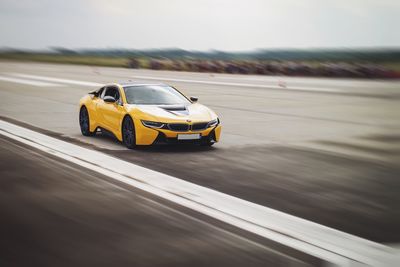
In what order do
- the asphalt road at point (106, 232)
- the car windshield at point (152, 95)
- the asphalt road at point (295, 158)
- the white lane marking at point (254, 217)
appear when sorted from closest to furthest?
the asphalt road at point (106, 232), the white lane marking at point (254, 217), the asphalt road at point (295, 158), the car windshield at point (152, 95)

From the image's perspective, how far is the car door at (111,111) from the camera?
39.8 ft

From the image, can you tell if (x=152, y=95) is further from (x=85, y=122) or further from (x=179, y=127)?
(x=85, y=122)

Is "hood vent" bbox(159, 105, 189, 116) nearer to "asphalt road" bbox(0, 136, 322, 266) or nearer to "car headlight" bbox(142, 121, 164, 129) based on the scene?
"car headlight" bbox(142, 121, 164, 129)

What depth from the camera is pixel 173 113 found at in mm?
11570

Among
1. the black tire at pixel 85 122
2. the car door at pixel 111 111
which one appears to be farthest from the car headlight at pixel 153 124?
the black tire at pixel 85 122

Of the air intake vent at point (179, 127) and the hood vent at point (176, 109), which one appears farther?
the hood vent at point (176, 109)

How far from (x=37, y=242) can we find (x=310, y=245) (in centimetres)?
256

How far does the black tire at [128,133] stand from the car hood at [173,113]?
27cm

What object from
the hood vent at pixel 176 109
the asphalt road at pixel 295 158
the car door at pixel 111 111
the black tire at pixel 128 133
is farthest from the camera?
the car door at pixel 111 111

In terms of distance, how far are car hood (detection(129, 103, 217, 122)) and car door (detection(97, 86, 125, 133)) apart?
0.44m

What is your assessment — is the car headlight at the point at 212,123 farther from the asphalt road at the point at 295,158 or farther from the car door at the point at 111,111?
the car door at the point at 111,111

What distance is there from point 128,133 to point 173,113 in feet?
3.25

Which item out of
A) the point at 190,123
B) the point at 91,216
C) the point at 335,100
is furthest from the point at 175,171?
the point at 335,100

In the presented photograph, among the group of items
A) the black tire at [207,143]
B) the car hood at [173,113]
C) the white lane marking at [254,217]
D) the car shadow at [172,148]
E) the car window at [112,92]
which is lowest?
the car shadow at [172,148]
